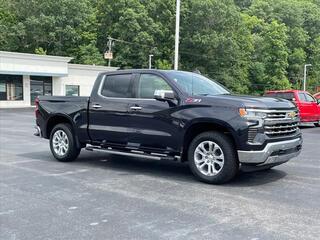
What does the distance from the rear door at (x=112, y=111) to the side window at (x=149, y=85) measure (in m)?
0.23

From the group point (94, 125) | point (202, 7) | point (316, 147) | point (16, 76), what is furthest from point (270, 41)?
point (94, 125)

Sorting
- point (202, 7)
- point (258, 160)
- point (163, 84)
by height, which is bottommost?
point (258, 160)

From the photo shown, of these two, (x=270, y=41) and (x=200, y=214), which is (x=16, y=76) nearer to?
(x=200, y=214)

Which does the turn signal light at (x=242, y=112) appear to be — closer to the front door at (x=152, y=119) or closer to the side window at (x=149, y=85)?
the front door at (x=152, y=119)

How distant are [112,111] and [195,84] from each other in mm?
1684

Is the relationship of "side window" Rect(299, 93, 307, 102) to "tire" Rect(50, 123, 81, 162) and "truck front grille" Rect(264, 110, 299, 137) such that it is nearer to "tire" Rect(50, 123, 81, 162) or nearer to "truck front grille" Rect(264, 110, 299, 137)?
"truck front grille" Rect(264, 110, 299, 137)

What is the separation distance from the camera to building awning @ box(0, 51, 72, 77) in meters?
36.2

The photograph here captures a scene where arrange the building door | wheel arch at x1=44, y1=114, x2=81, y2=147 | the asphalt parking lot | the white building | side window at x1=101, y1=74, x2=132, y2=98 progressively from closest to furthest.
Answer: the asphalt parking lot → side window at x1=101, y1=74, x2=132, y2=98 → wheel arch at x1=44, y1=114, x2=81, y2=147 → the white building → the building door

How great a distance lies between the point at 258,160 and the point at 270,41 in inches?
2552

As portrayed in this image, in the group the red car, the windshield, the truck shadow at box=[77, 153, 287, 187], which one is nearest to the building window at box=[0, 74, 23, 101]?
the red car

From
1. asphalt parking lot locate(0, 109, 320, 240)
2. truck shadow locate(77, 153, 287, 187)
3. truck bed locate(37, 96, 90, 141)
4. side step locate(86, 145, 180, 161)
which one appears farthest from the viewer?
truck bed locate(37, 96, 90, 141)

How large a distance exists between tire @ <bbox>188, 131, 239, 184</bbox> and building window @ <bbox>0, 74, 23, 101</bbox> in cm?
3269

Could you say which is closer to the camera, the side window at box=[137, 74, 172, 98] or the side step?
the side step

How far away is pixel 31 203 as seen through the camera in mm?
6273
